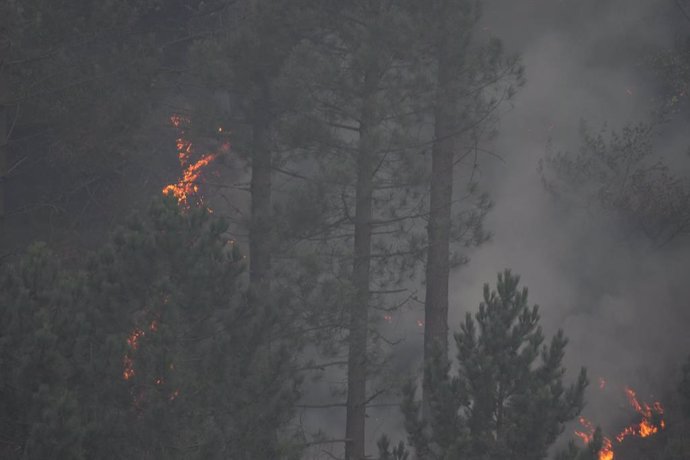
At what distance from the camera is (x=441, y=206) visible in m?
12.3

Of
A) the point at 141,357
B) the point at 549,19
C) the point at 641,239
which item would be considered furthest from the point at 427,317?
the point at 549,19

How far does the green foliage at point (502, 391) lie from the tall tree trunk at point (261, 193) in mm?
4259

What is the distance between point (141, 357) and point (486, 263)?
14075 mm

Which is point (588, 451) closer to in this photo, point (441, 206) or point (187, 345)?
point (187, 345)

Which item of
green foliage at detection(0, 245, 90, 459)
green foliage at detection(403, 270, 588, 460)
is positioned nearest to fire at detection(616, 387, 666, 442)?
green foliage at detection(403, 270, 588, 460)

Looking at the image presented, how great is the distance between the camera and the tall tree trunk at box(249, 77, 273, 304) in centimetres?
1177

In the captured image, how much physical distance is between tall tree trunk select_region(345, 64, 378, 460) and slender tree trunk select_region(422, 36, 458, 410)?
41.7 inches

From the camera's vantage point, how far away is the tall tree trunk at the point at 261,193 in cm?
1177

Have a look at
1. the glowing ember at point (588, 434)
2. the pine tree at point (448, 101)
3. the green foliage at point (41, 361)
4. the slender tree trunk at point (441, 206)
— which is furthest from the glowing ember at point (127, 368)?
the glowing ember at point (588, 434)

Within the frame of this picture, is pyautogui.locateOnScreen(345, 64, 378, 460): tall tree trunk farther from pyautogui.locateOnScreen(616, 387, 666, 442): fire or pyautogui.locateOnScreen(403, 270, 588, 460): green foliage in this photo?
pyautogui.locateOnScreen(616, 387, 666, 442): fire

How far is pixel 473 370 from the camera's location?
8008mm

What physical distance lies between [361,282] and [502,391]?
159 inches

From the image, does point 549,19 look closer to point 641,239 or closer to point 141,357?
point 641,239

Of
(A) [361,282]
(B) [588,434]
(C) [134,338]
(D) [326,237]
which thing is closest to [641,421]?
(B) [588,434]
